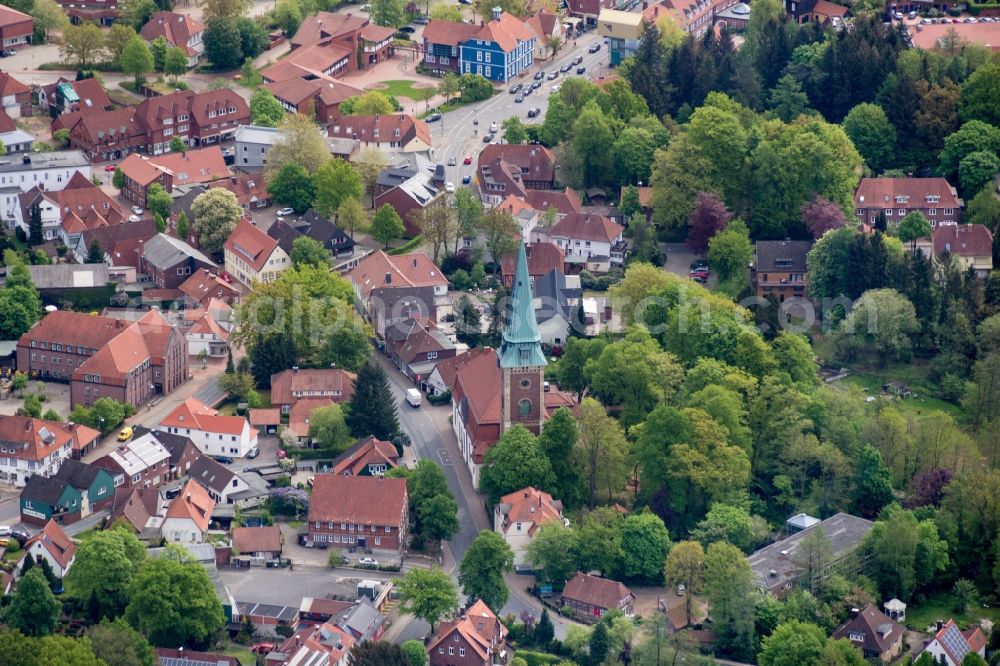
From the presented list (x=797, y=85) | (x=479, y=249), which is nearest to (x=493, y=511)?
(x=479, y=249)

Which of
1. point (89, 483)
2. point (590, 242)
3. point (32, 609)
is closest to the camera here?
point (32, 609)

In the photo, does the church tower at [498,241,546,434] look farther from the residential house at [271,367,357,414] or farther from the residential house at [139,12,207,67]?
the residential house at [139,12,207,67]

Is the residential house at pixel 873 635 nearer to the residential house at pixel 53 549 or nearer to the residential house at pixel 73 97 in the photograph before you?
the residential house at pixel 53 549

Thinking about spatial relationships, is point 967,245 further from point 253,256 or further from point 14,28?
point 14,28

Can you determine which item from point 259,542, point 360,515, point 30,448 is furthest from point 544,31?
point 259,542

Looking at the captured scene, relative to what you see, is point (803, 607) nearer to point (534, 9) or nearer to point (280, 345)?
point (280, 345)
